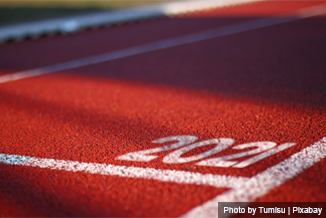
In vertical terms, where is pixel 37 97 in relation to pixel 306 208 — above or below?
above

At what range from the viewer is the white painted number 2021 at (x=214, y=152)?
2465 millimetres

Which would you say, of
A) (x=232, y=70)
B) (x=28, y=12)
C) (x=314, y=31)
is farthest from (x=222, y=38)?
(x=28, y=12)

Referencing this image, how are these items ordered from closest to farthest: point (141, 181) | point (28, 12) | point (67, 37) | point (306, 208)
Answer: point (306, 208), point (141, 181), point (67, 37), point (28, 12)

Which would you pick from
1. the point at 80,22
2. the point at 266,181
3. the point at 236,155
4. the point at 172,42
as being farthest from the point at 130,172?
the point at 80,22

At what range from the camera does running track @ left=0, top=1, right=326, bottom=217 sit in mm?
2127

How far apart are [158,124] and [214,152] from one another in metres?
0.82

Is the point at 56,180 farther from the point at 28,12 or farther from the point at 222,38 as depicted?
the point at 28,12

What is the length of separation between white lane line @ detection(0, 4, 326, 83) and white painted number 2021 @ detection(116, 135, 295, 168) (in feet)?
11.8

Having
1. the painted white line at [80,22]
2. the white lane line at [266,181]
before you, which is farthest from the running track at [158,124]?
the painted white line at [80,22]

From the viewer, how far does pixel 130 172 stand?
2.42 meters

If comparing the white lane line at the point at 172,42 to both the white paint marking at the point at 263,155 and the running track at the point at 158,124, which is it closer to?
the running track at the point at 158,124

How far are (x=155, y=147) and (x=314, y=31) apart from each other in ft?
20.6

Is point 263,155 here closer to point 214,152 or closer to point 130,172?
point 214,152

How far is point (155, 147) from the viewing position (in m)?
2.79
